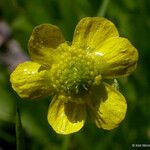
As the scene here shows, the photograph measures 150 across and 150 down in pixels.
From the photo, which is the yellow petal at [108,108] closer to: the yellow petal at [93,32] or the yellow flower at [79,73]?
the yellow flower at [79,73]

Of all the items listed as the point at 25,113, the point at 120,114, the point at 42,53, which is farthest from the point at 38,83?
the point at 25,113

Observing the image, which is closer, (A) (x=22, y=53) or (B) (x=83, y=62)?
(B) (x=83, y=62)

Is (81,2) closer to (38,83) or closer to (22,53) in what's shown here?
(22,53)

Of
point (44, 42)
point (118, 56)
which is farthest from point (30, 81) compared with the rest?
point (118, 56)

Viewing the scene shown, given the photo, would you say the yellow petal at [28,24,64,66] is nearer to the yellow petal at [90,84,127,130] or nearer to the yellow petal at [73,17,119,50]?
the yellow petal at [73,17,119,50]

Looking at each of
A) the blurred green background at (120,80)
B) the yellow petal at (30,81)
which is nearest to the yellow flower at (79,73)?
the yellow petal at (30,81)

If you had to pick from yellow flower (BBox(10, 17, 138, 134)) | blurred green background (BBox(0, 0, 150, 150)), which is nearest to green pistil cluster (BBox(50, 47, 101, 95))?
yellow flower (BBox(10, 17, 138, 134))

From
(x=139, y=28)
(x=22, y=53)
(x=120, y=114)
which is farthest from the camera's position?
(x=22, y=53)

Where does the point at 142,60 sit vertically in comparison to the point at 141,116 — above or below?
above
